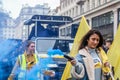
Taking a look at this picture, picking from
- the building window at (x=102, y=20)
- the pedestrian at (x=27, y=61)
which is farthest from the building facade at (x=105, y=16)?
the pedestrian at (x=27, y=61)

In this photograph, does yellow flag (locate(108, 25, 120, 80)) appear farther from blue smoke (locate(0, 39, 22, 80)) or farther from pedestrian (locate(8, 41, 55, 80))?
blue smoke (locate(0, 39, 22, 80))

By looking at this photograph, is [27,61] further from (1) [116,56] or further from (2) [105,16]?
(2) [105,16]

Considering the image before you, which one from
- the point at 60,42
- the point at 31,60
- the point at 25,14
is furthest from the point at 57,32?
the point at 31,60

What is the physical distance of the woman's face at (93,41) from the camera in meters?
4.66

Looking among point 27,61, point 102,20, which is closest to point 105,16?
point 102,20

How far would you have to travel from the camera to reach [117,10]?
3050 centimetres

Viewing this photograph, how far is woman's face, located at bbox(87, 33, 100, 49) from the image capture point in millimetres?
4656

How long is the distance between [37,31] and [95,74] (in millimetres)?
9553

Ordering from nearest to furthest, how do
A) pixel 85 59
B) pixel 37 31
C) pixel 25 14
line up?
pixel 85 59
pixel 37 31
pixel 25 14

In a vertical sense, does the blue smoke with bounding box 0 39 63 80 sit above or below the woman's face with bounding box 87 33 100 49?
below

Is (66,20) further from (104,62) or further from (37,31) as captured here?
(104,62)

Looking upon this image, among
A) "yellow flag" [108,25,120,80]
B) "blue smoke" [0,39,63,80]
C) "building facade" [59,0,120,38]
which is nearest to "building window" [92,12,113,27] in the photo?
"building facade" [59,0,120,38]

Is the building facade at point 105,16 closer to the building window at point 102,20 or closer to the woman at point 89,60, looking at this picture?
the building window at point 102,20

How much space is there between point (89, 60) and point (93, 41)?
27cm
